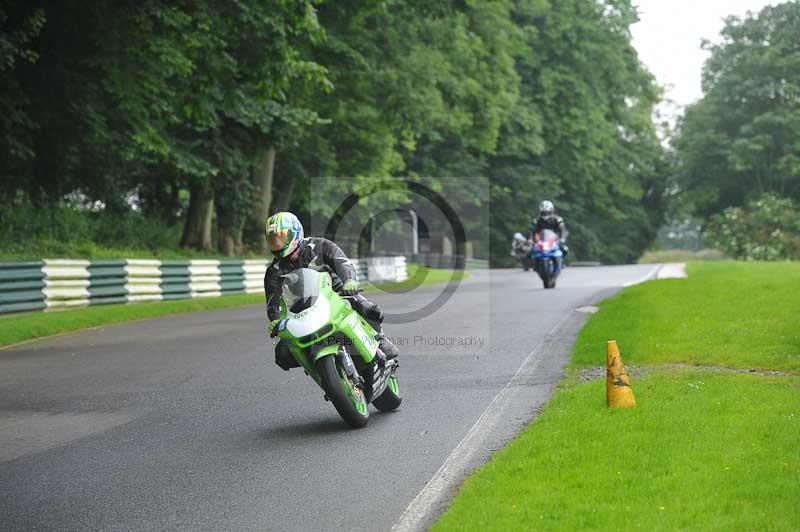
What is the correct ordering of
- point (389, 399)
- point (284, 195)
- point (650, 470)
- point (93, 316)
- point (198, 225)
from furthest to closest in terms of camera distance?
point (284, 195) → point (198, 225) → point (93, 316) → point (389, 399) → point (650, 470)

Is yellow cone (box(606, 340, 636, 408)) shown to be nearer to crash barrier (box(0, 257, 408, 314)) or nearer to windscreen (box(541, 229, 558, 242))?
crash barrier (box(0, 257, 408, 314))

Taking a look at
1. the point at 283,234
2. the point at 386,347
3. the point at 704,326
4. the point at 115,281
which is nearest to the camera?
the point at 283,234

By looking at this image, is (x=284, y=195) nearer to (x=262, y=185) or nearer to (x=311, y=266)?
(x=262, y=185)

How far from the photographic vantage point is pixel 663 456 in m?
7.07

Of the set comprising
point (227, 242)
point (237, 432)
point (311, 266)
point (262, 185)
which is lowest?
point (237, 432)

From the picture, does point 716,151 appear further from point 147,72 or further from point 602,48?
point 147,72

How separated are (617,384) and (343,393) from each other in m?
2.23

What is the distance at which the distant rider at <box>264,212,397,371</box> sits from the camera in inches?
346

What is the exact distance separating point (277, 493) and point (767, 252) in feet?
171

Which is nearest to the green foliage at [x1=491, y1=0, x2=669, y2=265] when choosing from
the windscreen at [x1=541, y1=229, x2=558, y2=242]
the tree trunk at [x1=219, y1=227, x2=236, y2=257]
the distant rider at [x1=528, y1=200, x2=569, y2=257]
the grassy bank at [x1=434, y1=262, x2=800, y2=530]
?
the tree trunk at [x1=219, y1=227, x2=236, y2=257]

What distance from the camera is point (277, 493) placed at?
23.1ft

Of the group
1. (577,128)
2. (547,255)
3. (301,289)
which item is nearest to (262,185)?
(547,255)

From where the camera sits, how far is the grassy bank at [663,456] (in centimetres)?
586

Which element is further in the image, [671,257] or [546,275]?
[671,257]
